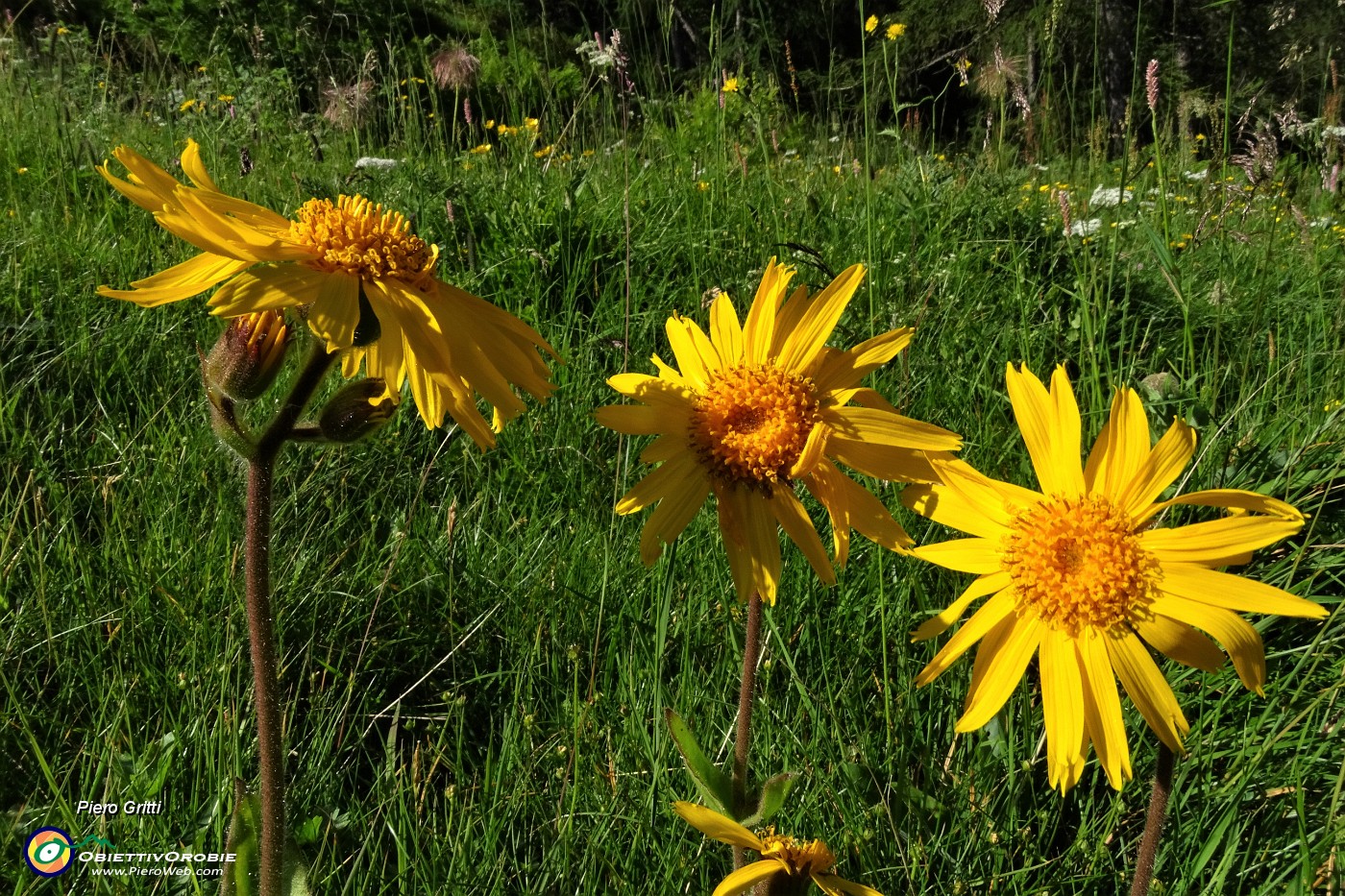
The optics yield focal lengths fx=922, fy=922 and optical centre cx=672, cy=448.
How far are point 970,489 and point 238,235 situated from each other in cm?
92

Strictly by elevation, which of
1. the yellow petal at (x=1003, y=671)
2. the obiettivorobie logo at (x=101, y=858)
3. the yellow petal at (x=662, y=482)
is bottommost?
the obiettivorobie logo at (x=101, y=858)

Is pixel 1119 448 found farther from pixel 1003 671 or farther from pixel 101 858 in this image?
pixel 101 858

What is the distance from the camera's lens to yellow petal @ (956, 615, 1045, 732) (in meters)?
1.02

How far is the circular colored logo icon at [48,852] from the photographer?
121 centimetres

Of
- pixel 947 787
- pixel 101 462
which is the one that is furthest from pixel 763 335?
pixel 101 462

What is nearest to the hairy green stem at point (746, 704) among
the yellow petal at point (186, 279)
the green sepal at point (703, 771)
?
the green sepal at point (703, 771)

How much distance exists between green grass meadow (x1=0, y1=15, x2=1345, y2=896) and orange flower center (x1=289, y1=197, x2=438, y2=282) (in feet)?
1.66

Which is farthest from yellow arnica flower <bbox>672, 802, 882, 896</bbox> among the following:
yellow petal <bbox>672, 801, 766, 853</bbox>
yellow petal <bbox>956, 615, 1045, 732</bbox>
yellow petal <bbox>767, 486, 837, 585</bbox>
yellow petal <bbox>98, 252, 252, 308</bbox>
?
yellow petal <bbox>98, 252, 252, 308</bbox>

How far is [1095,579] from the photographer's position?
3.42ft

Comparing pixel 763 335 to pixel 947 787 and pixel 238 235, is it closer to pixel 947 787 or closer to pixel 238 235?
pixel 238 235

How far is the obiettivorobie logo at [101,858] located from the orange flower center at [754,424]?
84 cm

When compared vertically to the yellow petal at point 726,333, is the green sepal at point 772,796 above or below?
below

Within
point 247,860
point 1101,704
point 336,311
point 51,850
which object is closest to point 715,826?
point 1101,704

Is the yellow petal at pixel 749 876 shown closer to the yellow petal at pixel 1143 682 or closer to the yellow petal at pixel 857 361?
the yellow petal at pixel 1143 682
